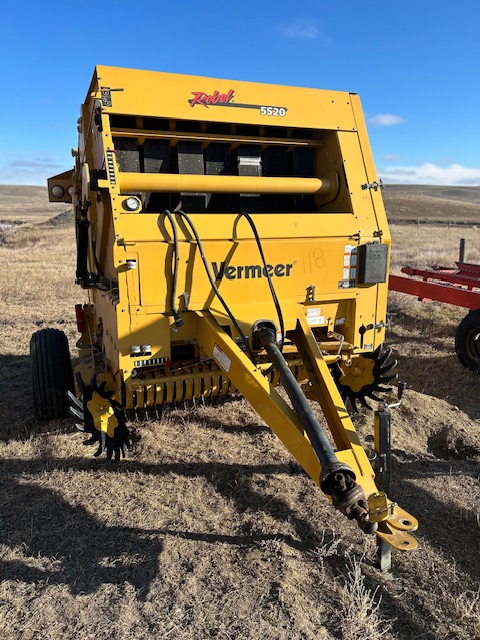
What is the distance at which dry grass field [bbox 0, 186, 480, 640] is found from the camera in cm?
242

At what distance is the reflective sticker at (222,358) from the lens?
3.13m

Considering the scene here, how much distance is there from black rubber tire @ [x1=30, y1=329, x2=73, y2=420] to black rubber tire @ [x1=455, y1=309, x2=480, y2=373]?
4522mm

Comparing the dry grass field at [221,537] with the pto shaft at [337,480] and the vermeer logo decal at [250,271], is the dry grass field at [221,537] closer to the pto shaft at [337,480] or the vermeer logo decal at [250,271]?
the pto shaft at [337,480]

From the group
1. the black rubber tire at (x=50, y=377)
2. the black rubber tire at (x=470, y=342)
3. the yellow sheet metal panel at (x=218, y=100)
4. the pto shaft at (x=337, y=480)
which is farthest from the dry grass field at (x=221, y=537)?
the yellow sheet metal panel at (x=218, y=100)

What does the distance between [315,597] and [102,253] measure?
2804 millimetres

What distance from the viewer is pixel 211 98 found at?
3.85m

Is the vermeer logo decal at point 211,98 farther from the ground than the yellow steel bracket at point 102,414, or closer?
farther from the ground

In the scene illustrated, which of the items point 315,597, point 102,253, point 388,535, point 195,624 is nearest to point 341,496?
point 388,535

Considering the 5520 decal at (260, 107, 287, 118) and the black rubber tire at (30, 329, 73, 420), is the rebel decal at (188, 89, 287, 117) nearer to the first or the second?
the 5520 decal at (260, 107, 287, 118)

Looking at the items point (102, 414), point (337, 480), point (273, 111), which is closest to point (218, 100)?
point (273, 111)

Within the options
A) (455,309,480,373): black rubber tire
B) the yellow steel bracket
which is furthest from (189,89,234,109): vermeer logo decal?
(455,309,480,373): black rubber tire

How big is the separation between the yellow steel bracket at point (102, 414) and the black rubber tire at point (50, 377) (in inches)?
45.2

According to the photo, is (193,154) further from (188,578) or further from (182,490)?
(188,578)

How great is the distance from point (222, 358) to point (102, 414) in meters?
0.96
